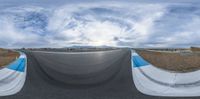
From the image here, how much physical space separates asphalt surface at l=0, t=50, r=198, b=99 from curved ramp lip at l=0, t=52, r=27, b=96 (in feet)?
1.08

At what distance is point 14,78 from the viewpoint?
1762 centimetres

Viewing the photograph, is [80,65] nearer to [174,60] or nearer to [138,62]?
[138,62]

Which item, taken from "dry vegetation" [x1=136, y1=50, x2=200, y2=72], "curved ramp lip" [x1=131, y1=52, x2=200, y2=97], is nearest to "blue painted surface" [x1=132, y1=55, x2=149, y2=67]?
"curved ramp lip" [x1=131, y1=52, x2=200, y2=97]

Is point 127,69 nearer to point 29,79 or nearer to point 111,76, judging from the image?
point 111,76

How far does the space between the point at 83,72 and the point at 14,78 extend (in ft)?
9.42

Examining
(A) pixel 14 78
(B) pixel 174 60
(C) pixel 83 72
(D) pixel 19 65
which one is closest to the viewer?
(A) pixel 14 78

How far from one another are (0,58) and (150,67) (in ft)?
191

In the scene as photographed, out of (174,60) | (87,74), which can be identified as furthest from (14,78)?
(174,60)

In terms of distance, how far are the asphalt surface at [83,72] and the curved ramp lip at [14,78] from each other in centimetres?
33

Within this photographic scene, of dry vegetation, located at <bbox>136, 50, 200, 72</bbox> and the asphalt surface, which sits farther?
dry vegetation, located at <bbox>136, 50, 200, 72</bbox>

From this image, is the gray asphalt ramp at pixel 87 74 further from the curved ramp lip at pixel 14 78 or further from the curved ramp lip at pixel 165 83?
the curved ramp lip at pixel 165 83

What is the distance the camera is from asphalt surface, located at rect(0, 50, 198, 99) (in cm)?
1769

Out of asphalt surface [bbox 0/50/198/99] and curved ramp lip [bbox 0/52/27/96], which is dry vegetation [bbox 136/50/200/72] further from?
curved ramp lip [bbox 0/52/27/96]

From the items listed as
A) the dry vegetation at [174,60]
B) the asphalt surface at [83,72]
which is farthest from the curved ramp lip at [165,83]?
the dry vegetation at [174,60]
